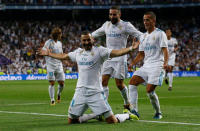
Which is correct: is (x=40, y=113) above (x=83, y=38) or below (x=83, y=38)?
below

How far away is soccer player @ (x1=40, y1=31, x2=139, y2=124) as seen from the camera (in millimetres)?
9977

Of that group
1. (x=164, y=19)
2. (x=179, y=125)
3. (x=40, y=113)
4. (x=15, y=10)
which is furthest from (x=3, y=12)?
(x=179, y=125)

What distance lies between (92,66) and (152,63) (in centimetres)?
169

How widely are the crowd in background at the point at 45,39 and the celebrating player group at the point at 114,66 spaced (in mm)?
29131

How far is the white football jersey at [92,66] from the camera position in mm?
10086

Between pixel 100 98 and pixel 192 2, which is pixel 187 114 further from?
pixel 192 2

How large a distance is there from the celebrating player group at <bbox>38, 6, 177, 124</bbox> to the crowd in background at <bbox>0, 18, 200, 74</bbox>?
95.6ft

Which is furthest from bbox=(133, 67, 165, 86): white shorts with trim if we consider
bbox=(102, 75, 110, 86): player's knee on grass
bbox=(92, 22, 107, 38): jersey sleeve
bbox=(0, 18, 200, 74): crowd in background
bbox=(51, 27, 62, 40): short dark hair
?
bbox=(0, 18, 200, 74): crowd in background

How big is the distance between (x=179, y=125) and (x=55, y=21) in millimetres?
45584

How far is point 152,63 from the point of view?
11.1m

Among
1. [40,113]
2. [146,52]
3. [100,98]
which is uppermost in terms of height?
[146,52]

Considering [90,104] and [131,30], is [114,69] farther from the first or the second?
[90,104]

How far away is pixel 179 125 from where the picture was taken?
9672mm

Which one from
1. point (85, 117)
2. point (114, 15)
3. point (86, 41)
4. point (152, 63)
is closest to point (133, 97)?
point (152, 63)
